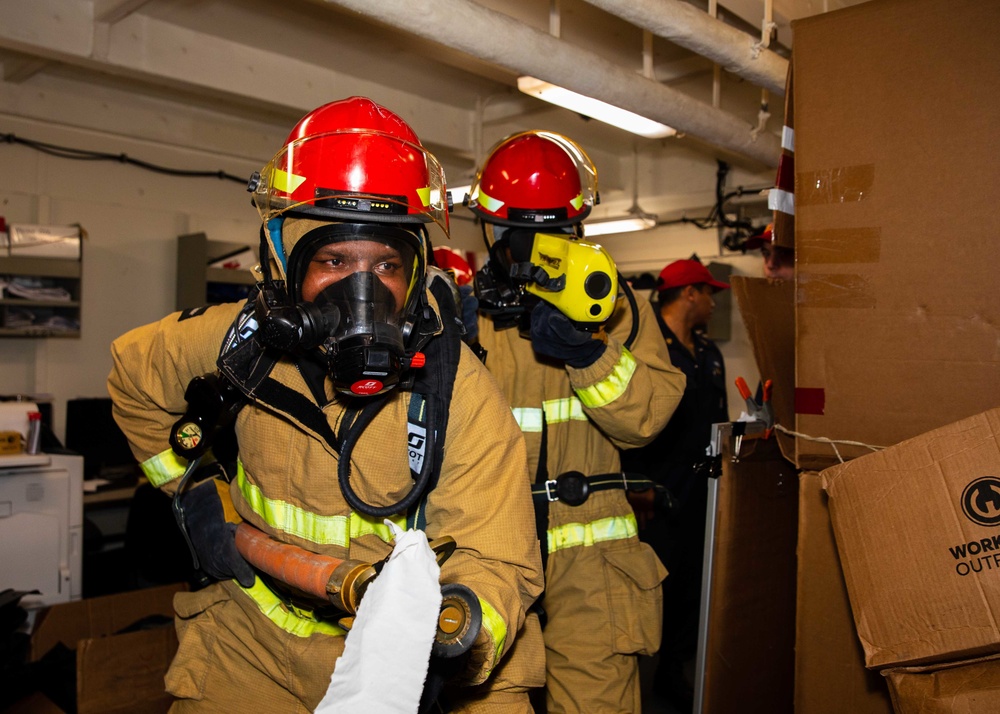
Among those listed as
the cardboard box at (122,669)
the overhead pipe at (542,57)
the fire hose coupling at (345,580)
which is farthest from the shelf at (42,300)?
the fire hose coupling at (345,580)

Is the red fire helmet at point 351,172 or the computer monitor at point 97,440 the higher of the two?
the red fire helmet at point 351,172

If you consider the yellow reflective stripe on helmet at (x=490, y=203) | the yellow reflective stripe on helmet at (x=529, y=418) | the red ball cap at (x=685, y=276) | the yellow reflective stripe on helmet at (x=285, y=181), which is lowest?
the yellow reflective stripe on helmet at (x=529, y=418)

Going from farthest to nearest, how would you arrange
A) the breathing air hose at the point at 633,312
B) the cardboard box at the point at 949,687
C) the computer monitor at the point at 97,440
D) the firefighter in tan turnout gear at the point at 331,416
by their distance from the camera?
the computer monitor at the point at 97,440, the breathing air hose at the point at 633,312, the firefighter in tan turnout gear at the point at 331,416, the cardboard box at the point at 949,687

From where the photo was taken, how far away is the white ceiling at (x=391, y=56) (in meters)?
3.39

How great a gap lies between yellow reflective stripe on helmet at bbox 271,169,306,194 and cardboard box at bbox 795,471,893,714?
1476 mm

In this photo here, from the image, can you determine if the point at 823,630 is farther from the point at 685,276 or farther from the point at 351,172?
the point at 685,276

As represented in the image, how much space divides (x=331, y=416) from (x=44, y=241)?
477cm

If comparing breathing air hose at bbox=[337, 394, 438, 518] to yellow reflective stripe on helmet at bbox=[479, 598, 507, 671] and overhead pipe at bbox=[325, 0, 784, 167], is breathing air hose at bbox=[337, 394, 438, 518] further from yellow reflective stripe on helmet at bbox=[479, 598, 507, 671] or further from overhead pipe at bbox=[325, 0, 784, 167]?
overhead pipe at bbox=[325, 0, 784, 167]

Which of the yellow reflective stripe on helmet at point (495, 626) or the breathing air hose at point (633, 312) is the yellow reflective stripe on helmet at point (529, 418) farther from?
the yellow reflective stripe on helmet at point (495, 626)

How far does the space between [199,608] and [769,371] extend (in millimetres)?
1679

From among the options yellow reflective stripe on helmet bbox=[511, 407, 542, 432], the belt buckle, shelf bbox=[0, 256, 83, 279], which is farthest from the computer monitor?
the belt buckle

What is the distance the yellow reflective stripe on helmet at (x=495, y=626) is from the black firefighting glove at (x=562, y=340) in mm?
953

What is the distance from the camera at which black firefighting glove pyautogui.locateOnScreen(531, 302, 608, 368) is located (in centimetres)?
210

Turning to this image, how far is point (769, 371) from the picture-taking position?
2.31 metres
